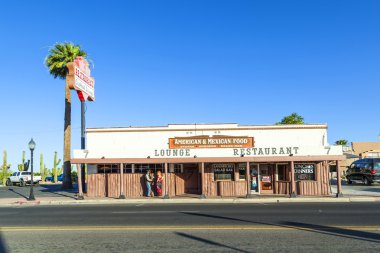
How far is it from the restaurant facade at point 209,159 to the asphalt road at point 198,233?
9.49 metres

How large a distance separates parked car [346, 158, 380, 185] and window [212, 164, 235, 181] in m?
13.1

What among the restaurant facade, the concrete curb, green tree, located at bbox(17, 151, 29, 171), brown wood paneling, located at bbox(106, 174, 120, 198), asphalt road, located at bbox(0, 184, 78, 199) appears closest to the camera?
the concrete curb

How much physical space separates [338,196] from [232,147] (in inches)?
246

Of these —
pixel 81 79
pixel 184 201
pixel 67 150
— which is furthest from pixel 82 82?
pixel 184 201

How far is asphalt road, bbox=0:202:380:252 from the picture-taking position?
28.5 ft

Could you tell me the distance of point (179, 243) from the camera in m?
9.09

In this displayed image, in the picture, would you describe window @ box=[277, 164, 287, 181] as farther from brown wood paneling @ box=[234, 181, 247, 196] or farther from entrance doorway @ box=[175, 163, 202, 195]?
entrance doorway @ box=[175, 163, 202, 195]

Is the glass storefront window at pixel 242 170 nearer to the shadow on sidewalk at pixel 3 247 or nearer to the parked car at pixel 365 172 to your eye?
the parked car at pixel 365 172

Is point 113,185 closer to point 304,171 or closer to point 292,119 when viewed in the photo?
point 304,171

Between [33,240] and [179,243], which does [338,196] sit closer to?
[179,243]

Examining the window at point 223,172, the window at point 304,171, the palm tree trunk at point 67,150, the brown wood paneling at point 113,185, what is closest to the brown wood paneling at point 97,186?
the brown wood paneling at point 113,185

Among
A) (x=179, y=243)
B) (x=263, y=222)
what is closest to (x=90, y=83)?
(x=263, y=222)

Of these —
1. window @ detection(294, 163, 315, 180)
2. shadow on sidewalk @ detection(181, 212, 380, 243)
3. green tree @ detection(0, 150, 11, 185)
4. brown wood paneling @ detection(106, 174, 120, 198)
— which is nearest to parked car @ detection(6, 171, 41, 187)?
green tree @ detection(0, 150, 11, 185)

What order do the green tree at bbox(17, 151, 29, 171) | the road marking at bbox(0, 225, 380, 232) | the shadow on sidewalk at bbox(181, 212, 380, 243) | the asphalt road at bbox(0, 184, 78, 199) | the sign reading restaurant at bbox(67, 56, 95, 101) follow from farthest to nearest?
the green tree at bbox(17, 151, 29, 171), the asphalt road at bbox(0, 184, 78, 199), the sign reading restaurant at bbox(67, 56, 95, 101), the road marking at bbox(0, 225, 380, 232), the shadow on sidewalk at bbox(181, 212, 380, 243)
